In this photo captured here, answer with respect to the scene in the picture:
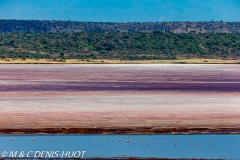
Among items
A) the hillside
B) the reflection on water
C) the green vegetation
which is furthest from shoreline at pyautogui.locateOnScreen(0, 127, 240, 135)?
the hillside

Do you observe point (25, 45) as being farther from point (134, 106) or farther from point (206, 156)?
point (206, 156)

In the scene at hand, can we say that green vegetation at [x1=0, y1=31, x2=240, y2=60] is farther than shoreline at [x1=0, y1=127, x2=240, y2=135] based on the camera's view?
Yes

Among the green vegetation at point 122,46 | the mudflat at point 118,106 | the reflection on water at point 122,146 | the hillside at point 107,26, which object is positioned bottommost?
the reflection on water at point 122,146

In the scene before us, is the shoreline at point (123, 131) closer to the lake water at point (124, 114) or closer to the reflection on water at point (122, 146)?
the lake water at point (124, 114)

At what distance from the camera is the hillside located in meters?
162

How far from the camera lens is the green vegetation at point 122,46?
295 feet

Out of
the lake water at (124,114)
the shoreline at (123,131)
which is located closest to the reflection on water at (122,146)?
the lake water at (124,114)

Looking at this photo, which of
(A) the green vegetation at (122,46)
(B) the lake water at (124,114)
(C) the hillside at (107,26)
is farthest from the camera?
(C) the hillside at (107,26)

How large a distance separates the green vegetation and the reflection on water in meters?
62.0

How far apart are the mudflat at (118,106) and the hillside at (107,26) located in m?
119

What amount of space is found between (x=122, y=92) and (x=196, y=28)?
126m

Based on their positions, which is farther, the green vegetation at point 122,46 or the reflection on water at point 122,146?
the green vegetation at point 122,46

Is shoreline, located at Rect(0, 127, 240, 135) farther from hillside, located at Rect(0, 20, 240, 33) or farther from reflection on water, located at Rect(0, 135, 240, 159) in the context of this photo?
hillside, located at Rect(0, 20, 240, 33)

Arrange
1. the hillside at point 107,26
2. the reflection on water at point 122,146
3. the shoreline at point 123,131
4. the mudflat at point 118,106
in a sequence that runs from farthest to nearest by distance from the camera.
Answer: the hillside at point 107,26
the mudflat at point 118,106
the shoreline at point 123,131
the reflection on water at point 122,146
